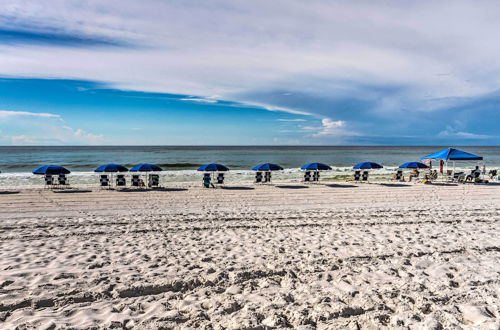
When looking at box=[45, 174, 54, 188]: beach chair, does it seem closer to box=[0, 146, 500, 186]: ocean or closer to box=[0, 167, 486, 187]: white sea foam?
box=[0, 167, 486, 187]: white sea foam

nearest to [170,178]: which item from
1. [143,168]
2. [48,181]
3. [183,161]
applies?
[143,168]

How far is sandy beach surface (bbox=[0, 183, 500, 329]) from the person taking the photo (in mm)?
3779

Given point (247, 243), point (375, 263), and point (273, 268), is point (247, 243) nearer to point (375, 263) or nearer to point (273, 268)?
point (273, 268)

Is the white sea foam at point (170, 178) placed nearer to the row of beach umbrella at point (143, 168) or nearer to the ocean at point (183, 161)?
the ocean at point (183, 161)

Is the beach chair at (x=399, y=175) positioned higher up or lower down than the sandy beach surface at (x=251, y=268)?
higher up

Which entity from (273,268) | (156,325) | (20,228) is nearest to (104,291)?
(156,325)

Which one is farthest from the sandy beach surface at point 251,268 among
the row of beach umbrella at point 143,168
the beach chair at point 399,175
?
the beach chair at point 399,175

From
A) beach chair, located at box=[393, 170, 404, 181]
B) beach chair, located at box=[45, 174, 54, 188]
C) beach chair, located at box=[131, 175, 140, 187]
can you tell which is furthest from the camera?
beach chair, located at box=[393, 170, 404, 181]

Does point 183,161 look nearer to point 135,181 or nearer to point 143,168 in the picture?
point 135,181

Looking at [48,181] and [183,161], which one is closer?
[48,181]

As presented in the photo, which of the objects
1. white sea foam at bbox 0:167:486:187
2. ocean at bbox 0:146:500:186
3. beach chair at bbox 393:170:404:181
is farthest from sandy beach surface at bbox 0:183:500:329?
ocean at bbox 0:146:500:186

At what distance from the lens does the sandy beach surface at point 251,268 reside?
3779mm

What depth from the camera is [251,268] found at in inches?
205

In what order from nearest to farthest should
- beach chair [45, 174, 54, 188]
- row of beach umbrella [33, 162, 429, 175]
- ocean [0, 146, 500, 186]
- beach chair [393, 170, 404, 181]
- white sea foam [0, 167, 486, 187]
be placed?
1. row of beach umbrella [33, 162, 429, 175]
2. beach chair [45, 174, 54, 188]
3. beach chair [393, 170, 404, 181]
4. white sea foam [0, 167, 486, 187]
5. ocean [0, 146, 500, 186]
